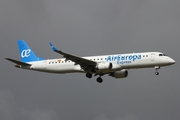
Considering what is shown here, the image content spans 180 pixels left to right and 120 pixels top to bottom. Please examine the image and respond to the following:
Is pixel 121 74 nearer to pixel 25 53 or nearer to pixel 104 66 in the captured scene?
pixel 104 66

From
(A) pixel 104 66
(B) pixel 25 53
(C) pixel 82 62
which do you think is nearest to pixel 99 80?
(C) pixel 82 62

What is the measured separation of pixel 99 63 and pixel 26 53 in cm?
1371

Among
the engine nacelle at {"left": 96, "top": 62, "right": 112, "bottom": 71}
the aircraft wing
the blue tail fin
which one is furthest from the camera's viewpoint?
the blue tail fin

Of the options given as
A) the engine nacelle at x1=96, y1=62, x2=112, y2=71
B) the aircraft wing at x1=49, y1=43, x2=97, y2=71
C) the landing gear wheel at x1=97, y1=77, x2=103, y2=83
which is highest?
the aircraft wing at x1=49, y1=43, x2=97, y2=71

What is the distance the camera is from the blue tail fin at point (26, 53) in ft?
250

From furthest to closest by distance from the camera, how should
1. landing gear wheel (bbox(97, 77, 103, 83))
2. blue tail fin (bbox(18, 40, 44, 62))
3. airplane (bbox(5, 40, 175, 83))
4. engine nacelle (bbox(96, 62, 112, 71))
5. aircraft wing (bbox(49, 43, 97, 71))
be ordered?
blue tail fin (bbox(18, 40, 44, 62)), landing gear wheel (bbox(97, 77, 103, 83)), aircraft wing (bbox(49, 43, 97, 71)), engine nacelle (bbox(96, 62, 112, 71)), airplane (bbox(5, 40, 175, 83))

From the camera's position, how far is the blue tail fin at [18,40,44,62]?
7625 centimetres

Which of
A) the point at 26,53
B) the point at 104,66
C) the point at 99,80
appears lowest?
the point at 99,80

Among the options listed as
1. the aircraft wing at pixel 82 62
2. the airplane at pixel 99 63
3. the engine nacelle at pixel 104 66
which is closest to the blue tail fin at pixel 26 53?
the airplane at pixel 99 63

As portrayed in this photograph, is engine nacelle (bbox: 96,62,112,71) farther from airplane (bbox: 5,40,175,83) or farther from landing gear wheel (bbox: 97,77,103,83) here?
landing gear wheel (bbox: 97,77,103,83)

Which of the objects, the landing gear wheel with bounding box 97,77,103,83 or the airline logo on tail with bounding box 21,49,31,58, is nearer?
the landing gear wheel with bounding box 97,77,103,83

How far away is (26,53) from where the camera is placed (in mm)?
77875

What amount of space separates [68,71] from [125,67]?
827 cm

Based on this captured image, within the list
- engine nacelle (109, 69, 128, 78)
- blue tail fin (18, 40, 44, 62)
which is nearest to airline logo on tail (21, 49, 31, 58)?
blue tail fin (18, 40, 44, 62)
